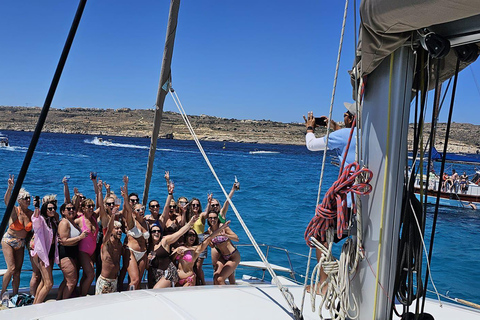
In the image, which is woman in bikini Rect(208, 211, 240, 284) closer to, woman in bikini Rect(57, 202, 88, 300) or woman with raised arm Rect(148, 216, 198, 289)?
woman with raised arm Rect(148, 216, 198, 289)

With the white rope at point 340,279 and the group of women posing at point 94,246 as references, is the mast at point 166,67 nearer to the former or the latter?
the group of women posing at point 94,246

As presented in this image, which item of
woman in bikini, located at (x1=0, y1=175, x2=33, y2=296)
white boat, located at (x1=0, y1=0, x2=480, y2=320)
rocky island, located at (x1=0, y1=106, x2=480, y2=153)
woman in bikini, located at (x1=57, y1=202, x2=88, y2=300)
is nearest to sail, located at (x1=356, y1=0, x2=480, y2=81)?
white boat, located at (x1=0, y1=0, x2=480, y2=320)

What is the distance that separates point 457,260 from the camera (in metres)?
13.9

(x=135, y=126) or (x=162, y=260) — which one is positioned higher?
(x=135, y=126)

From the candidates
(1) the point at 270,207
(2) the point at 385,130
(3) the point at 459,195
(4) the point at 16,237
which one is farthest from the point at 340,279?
(3) the point at 459,195

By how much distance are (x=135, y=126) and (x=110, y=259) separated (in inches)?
4321

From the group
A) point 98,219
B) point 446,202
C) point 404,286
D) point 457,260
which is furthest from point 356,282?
point 446,202

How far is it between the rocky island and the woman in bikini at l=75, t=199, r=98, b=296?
10074 cm

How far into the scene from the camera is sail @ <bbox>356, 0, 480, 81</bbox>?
1825 mm

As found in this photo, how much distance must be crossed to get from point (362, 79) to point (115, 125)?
11496 centimetres

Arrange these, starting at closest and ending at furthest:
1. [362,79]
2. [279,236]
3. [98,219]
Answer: [362,79]
[98,219]
[279,236]

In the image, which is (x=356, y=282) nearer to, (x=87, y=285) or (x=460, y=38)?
(x=460, y=38)

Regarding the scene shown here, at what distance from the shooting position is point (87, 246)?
5.04 m

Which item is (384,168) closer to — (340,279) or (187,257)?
(340,279)
